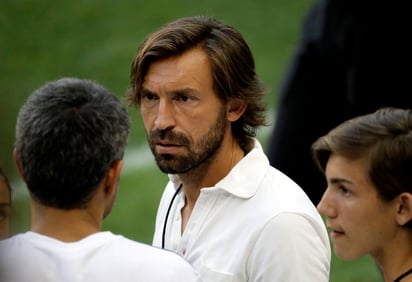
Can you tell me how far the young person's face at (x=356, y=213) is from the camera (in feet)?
11.0

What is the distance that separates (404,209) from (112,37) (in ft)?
36.8

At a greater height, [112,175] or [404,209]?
[112,175]

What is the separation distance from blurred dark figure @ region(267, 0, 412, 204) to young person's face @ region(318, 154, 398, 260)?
3.53m

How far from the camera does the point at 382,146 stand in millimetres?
3354

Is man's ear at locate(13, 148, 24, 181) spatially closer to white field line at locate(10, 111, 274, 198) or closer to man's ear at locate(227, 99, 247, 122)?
man's ear at locate(227, 99, 247, 122)

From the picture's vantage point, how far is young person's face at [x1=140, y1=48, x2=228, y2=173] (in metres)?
3.55

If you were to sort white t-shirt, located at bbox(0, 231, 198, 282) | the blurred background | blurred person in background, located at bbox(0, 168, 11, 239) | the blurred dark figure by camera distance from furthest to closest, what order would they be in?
the blurred background
the blurred dark figure
blurred person in background, located at bbox(0, 168, 11, 239)
white t-shirt, located at bbox(0, 231, 198, 282)

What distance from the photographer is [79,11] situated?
50.4ft

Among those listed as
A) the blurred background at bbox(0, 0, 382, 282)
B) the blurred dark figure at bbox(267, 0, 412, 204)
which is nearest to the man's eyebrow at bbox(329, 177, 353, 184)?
the blurred dark figure at bbox(267, 0, 412, 204)

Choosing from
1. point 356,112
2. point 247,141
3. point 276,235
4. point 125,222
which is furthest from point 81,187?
point 125,222

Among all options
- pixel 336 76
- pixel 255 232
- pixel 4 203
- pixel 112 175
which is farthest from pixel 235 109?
pixel 336 76

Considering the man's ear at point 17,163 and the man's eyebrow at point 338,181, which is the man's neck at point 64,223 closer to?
the man's ear at point 17,163

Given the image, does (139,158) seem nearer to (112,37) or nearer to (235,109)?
(112,37)

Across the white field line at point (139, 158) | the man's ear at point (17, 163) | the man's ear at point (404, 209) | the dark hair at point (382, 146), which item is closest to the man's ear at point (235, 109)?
the dark hair at point (382, 146)
